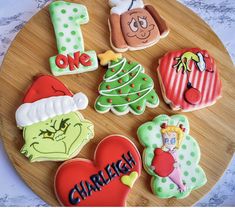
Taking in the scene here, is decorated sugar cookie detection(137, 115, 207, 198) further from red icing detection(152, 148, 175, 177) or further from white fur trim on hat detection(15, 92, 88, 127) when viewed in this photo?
white fur trim on hat detection(15, 92, 88, 127)

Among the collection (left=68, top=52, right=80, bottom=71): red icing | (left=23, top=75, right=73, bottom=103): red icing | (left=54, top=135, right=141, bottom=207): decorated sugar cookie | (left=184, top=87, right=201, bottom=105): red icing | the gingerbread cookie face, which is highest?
the gingerbread cookie face

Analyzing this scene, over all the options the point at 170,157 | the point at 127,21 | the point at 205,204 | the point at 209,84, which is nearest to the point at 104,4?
the point at 127,21

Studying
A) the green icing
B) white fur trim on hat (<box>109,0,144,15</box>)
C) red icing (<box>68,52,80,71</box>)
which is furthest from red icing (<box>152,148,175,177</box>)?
white fur trim on hat (<box>109,0,144,15</box>)

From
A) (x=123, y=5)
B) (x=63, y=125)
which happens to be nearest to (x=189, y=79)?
(x=123, y=5)

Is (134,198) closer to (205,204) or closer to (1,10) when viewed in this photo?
(205,204)

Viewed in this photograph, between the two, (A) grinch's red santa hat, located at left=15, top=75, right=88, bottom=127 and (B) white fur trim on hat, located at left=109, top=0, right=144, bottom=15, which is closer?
(A) grinch's red santa hat, located at left=15, top=75, right=88, bottom=127
